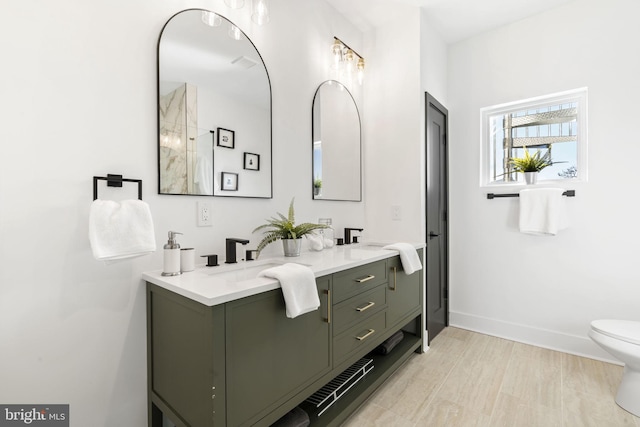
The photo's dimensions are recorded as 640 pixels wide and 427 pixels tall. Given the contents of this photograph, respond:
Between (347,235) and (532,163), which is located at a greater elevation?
(532,163)

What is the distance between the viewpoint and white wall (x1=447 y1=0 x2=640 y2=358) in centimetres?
218

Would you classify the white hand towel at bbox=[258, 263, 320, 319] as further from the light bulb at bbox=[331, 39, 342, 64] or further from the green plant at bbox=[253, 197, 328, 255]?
the light bulb at bbox=[331, 39, 342, 64]

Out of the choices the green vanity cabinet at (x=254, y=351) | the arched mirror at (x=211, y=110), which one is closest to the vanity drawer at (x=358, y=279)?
the green vanity cabinet at (x=254, y=351)

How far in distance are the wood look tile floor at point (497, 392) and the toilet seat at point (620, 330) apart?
396mm

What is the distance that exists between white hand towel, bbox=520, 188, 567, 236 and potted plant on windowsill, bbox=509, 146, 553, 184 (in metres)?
0.16

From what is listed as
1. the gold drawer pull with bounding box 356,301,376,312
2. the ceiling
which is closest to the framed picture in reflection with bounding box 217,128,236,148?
the gold drawer pull with bounding box 356,301,376,312

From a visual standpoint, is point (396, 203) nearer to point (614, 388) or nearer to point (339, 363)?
point (339, 363)

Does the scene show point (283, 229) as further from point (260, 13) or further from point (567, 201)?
point (567, 201)

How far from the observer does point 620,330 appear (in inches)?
68.9

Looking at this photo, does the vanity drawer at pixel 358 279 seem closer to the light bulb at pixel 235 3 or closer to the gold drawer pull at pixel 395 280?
the gold drawer pull at pixel 395 280

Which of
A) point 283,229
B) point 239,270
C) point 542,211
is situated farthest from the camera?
point 542,211

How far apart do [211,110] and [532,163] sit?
2.53 metres

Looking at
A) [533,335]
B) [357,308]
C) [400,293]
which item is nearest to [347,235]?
[400,293]

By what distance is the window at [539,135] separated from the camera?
2.41 meters
